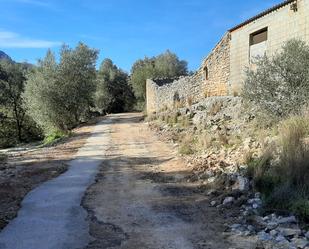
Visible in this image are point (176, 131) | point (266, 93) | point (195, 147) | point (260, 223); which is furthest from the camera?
point (176, 131)

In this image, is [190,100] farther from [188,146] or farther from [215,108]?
[188,146]

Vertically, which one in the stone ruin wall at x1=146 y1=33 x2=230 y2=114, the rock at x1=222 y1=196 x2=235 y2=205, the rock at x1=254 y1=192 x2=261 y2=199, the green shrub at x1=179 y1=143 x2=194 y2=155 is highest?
the stone ruin wall at x1=146 y1=33 x2=230 y2=114

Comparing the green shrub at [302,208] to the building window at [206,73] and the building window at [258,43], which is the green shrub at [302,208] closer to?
the building window at [258,43]

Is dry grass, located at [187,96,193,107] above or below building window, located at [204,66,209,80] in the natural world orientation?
below

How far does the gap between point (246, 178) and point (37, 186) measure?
485 centimetres

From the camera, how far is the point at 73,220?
7.61 meters

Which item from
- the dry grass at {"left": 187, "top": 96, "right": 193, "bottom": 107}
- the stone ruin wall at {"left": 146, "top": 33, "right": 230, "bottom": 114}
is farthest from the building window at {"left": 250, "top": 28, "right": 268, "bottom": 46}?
the dry grass at {"left": 187, "top": 96, "right": 193, "bottom": 107}

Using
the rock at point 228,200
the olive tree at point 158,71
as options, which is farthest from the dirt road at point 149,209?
the olive tree at point 158,71

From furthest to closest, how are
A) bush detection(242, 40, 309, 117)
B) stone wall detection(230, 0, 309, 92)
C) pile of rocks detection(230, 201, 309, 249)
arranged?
stone wall detection(230, 0, 309, 92) < bush detection(242, 40, 309, 117) < pile of rocks detection(230, 201, 309, 249)

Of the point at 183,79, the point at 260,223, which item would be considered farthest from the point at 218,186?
the point at 183,79

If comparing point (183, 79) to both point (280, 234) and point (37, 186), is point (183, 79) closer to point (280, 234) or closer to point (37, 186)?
point (37, 186)

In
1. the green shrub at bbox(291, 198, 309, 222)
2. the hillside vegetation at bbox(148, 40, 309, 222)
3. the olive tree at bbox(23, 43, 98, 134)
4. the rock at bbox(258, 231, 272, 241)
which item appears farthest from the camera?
the olive tree at bbox(23, 43, 98, 134)

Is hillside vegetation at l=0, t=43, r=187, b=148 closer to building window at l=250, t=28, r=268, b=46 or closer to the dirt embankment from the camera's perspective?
the dirt embankment

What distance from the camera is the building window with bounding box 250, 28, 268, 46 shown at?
2082 centimetres
